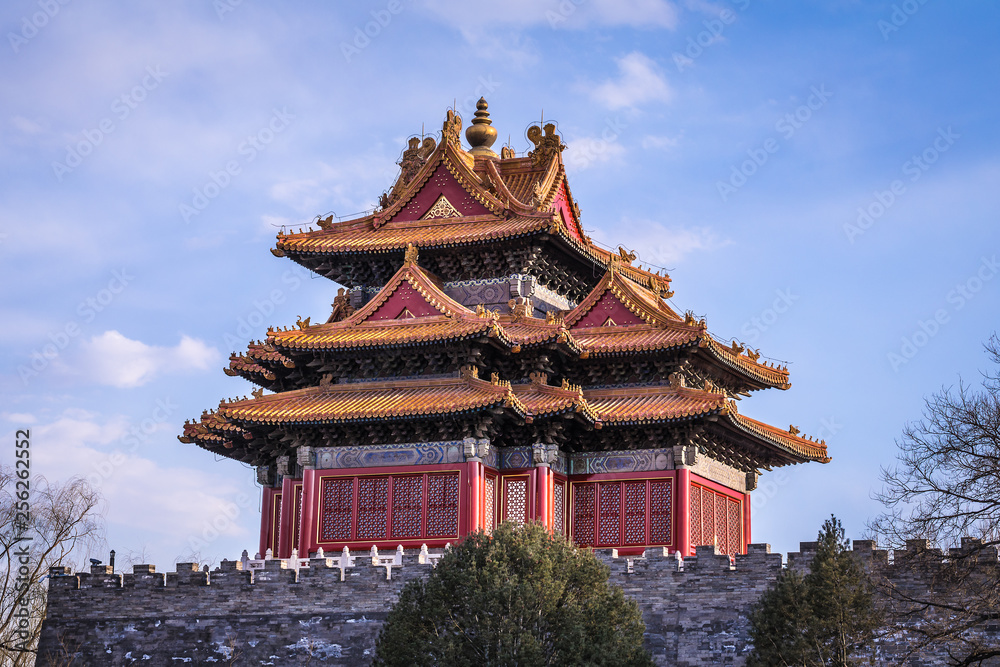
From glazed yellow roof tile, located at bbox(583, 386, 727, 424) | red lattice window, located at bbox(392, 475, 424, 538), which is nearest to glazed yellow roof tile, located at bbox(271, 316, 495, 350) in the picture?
red lattice window, located at bbox(392, 475, 424, 538)

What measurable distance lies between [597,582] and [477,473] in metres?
9.21

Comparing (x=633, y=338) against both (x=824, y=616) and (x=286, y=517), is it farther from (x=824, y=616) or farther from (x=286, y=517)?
(x=824, y=616)

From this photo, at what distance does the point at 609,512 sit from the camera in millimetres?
39938

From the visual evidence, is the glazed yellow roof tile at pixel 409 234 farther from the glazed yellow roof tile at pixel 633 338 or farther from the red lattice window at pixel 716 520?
the red lattice window at pixel 716 520

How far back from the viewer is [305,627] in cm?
3547

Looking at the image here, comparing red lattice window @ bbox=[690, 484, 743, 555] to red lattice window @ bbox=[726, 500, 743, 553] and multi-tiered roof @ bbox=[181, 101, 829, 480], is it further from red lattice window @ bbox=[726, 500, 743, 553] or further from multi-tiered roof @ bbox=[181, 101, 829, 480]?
multi-tiered roof @ bbox=[181, 101, 829, 480]

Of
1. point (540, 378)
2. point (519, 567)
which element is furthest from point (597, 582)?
point (540, 378)

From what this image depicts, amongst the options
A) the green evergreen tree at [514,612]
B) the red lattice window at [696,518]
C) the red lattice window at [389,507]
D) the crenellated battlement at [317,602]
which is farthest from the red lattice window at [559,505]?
the green evergreen tree at [514,612]

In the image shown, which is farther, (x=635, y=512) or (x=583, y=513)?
(x=583, y=513)

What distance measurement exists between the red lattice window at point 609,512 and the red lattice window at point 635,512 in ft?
0.64

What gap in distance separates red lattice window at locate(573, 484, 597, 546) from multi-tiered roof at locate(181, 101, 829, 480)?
4.29 ft

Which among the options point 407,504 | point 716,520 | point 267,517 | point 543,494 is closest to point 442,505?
point 407,504

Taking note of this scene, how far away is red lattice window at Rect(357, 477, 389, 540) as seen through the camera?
128ft

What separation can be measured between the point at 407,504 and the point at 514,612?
10693 mm
